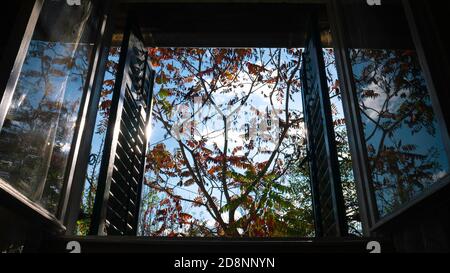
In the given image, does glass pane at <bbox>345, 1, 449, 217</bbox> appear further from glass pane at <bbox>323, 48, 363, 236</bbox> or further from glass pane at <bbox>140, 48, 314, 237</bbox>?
glass pane at <bbox>140, 48, 314, 237</bbox>

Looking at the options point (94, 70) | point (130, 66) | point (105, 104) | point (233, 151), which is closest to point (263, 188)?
point (233, 151)

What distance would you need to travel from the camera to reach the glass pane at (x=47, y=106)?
47.9 inches

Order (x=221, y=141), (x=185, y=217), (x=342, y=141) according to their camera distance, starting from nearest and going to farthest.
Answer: (x=342, y=141)
(x=185, y=217)
(x=221, y=141)

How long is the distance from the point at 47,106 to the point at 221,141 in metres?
3.53

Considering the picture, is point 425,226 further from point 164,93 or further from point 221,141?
point 164,93

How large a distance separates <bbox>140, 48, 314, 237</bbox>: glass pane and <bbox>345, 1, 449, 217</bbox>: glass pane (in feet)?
9.65

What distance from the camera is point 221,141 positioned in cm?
491

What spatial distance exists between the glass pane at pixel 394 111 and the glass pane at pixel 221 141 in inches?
116

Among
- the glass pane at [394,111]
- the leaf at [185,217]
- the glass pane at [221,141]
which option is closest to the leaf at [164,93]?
the glass pane at [221,141]

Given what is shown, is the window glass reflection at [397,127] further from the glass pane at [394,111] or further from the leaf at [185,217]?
the leaf at [185,217]

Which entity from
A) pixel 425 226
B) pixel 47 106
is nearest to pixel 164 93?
pixel 47 106

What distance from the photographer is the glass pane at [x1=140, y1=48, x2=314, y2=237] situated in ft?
15.5

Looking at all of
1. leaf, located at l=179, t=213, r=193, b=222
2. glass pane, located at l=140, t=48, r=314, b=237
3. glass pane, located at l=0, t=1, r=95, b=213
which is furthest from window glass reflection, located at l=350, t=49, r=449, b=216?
leaf, located at l=179, t=213, r=193, b=222
